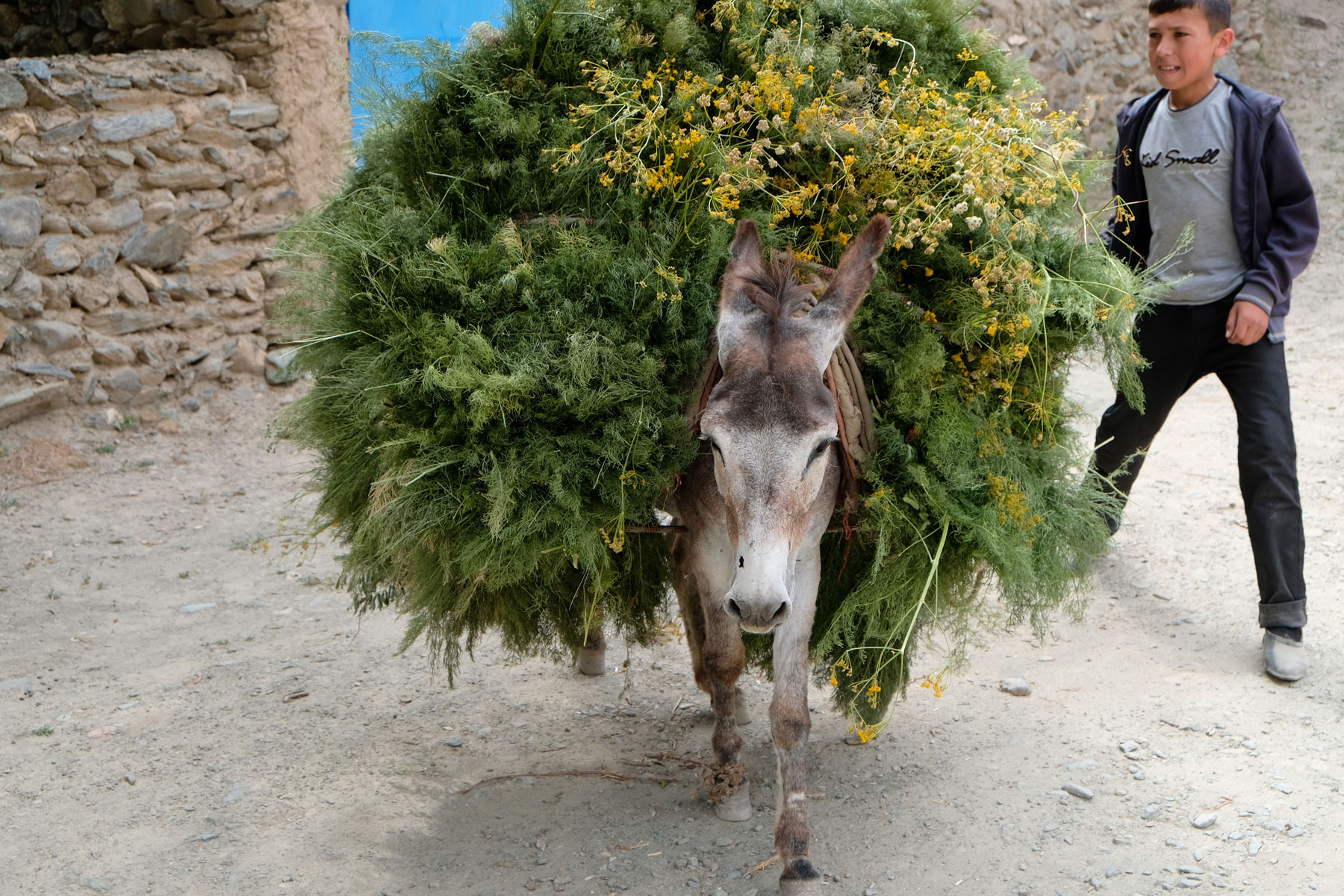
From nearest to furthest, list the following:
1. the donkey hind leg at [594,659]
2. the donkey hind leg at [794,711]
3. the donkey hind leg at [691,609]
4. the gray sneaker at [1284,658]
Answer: the donkey hind leg at [794,711]
the donkey hind leg at [691,609]
the gray sneaker at [1284,658]
the donkey hind leg at [594,659]

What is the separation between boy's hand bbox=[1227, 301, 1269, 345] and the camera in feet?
12.1

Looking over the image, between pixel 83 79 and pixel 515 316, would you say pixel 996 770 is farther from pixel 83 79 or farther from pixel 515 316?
pixel 83 79

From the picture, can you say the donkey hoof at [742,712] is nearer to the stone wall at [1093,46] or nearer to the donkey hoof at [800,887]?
the donkey hoof at [800,887]

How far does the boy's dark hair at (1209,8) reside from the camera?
3648 mm

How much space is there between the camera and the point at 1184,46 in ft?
12.2

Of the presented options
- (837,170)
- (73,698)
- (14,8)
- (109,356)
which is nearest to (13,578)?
(73,698)

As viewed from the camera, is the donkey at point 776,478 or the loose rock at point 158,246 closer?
the donkey at point 776,478

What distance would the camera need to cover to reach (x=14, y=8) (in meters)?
7.70

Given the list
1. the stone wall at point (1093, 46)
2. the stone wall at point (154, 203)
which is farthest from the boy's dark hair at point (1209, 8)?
the stone wall at point (1093, 46)

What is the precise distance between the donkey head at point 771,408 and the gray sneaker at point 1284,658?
221cm

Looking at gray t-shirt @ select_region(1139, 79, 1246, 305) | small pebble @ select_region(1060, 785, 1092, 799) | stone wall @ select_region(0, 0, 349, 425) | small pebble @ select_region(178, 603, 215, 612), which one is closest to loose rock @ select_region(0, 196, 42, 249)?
stone wall @ select_region(0, 0, 349, 425)

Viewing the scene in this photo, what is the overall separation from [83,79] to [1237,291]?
601 cm

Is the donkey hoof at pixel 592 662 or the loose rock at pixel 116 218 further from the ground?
the loose rock at pixel 116 218

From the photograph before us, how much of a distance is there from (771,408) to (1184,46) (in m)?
2.39
